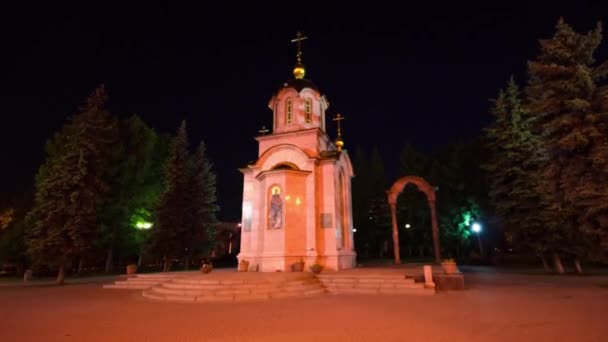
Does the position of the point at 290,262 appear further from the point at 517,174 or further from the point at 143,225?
the point at 143,225

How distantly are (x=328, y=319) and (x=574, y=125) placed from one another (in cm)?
1259

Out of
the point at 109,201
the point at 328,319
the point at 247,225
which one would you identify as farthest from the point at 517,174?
the point at 109,201

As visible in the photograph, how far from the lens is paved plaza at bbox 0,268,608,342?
6.27 meters

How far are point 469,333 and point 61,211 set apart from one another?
20.0 metres

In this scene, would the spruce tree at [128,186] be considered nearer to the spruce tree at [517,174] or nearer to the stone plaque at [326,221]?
the stone plaque at [326,221]

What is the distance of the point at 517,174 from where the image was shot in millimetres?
20125

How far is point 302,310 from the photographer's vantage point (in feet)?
28.8

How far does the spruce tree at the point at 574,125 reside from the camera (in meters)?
12.7

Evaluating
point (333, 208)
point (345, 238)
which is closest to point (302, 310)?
point (333, 208)

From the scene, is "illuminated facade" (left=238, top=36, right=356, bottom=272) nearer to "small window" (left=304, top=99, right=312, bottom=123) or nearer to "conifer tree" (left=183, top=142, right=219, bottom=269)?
"small window" (left=304, top=99, right=312, bottom=123)

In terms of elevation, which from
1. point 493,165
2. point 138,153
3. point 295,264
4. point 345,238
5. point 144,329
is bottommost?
point 144,329

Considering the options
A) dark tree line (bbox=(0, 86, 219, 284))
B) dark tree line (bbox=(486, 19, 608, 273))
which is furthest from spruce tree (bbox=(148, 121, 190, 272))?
dark tree line (bbox=(486, 19, 608, 273))

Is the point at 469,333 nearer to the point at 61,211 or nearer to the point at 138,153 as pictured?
the point at 61,211

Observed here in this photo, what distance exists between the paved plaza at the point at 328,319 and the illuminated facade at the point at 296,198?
5446 mm
